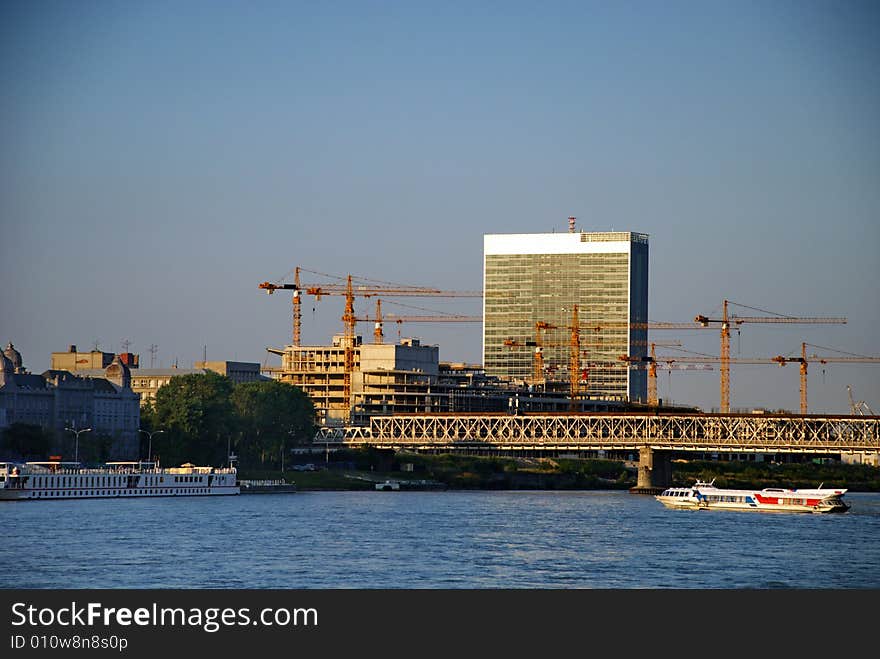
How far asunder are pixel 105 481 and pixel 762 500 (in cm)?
6587

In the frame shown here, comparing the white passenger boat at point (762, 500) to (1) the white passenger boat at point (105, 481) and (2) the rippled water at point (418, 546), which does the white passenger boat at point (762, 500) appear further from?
(1) the white passenger boat at point (105, 481)

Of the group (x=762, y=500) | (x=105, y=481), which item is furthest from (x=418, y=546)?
(x=762, y=500)

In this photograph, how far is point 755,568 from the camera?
92.1 m

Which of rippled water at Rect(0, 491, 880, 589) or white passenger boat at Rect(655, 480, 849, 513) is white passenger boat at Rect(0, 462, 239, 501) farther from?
white passenger boat at Rect(655, 480, 849, 513)

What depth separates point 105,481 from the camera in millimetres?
164000

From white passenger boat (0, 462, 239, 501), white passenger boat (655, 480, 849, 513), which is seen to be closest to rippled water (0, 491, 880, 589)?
white passenger boat (0, 462, 239, 501)

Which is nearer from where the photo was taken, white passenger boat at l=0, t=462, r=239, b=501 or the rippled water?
the rippled water

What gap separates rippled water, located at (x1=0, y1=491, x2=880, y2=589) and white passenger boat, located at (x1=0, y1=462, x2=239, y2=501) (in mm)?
4634

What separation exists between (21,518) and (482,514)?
39153 mm

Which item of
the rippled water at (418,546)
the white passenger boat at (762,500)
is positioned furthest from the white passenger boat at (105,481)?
the white passenger boat at (762,500)

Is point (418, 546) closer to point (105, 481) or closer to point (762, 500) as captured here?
point (105, 481)

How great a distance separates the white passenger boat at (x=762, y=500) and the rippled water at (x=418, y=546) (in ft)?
18.7

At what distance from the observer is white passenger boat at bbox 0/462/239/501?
15600cm
